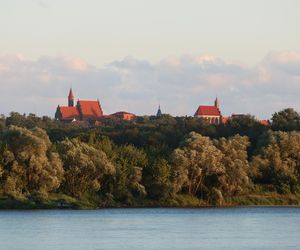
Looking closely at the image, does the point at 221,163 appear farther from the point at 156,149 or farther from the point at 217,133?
the point at 217,133

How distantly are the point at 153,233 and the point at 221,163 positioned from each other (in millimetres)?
28467

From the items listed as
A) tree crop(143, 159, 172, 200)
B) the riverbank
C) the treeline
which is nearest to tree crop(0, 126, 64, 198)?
the treeline

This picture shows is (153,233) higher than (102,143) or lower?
lower

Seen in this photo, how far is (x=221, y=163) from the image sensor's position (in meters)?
83.0

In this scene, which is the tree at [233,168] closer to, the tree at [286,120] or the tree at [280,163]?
the tree at [280,163]

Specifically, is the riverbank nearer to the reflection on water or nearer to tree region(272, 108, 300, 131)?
the reflection on water

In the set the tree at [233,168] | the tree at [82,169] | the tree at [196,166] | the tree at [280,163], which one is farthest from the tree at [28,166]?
the tree at [280,163]

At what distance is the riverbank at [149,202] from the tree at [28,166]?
753 millimetres

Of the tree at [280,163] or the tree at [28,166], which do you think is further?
the tree at [280,163]

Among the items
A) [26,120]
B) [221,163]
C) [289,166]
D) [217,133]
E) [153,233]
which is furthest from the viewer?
[26,120]

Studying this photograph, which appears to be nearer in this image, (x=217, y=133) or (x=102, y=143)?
(x=102, y=143)

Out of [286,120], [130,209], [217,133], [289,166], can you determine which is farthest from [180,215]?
[286,120]

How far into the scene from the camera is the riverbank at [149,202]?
73875mm

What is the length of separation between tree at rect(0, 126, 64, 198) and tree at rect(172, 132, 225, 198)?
10.0m
